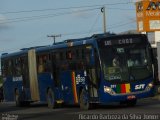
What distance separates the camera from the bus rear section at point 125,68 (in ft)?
85.6

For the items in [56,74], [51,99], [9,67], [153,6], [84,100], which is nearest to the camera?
[84,100]

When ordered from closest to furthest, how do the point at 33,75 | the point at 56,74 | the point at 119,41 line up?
the point at 119,41, the point at 56,74, the point at 33,75

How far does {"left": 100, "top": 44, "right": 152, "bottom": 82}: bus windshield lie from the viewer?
26062mm

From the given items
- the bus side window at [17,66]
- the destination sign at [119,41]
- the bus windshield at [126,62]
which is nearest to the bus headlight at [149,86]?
the bus windshield at [126,62]

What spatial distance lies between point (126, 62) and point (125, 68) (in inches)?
9.9

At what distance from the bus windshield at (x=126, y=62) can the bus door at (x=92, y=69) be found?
14.9 inches

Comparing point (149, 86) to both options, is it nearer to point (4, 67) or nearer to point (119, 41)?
point (119, 41)

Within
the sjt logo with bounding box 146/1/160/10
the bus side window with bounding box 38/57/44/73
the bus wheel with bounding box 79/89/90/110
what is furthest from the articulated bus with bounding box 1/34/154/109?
the sjt logo with bounding box 146/1/160/10

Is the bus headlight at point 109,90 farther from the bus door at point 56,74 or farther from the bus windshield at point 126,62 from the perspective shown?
the bus door at point 56,74

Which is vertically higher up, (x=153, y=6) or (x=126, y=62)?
(x=153, y=6)

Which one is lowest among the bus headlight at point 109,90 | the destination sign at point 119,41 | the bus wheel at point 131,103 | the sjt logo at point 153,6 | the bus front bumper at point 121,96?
the bus wheel at point 131,103

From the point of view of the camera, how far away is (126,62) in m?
26.2

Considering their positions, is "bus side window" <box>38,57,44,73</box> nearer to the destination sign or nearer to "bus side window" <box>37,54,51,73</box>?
"bus side window" <box>37,54,51,73</box>

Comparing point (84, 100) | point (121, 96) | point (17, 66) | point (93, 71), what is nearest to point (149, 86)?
point (121, 96)
